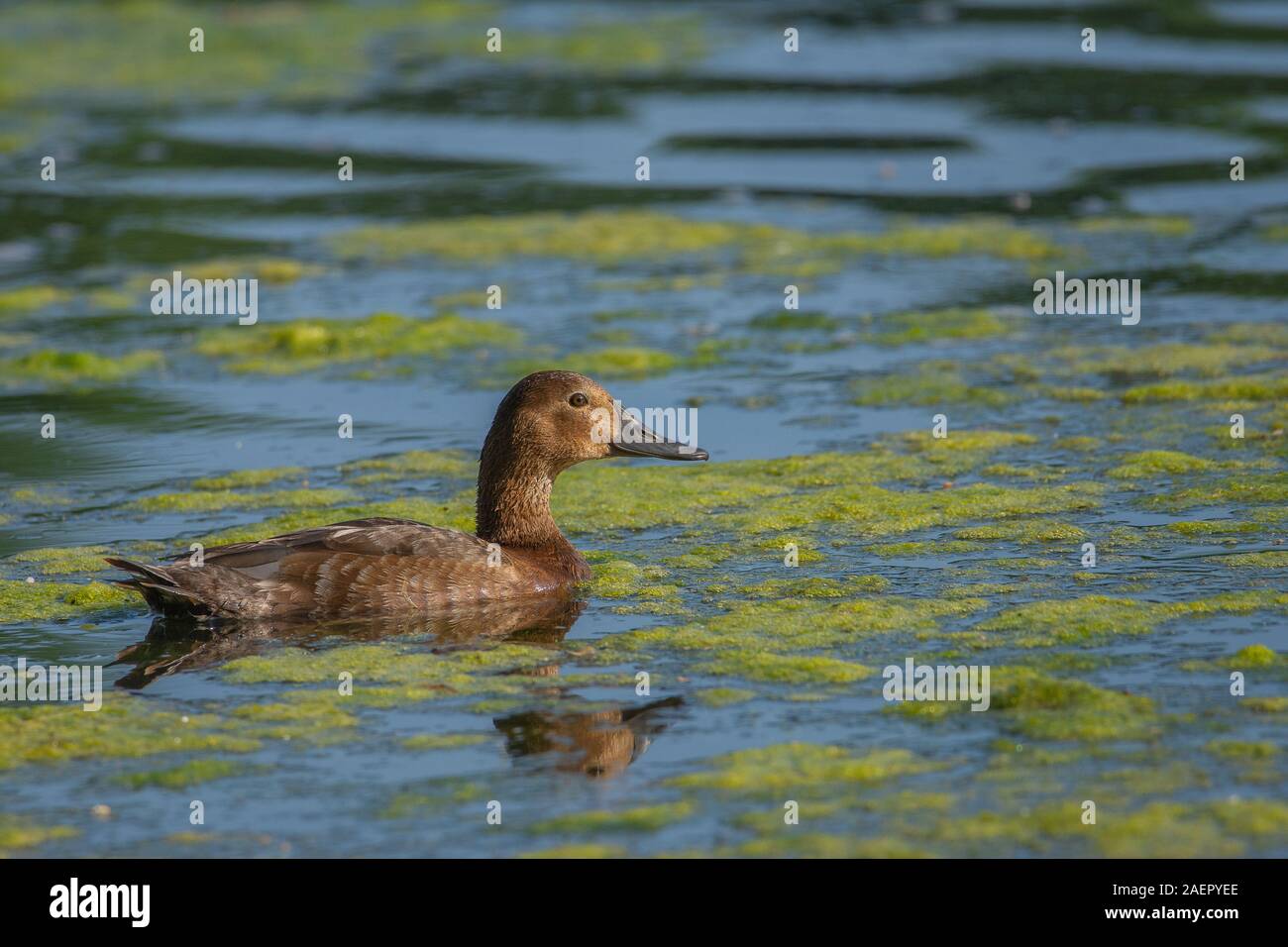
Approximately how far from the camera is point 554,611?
30.1 ft

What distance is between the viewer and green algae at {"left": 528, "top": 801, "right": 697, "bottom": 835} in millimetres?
6602

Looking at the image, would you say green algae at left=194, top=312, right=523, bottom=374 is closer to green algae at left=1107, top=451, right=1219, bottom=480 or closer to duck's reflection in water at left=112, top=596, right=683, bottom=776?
green algae at left=1107, top=451, right=1219, bottom=480

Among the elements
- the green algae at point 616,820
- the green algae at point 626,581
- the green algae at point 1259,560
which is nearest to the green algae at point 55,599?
the green algae at point 626,581

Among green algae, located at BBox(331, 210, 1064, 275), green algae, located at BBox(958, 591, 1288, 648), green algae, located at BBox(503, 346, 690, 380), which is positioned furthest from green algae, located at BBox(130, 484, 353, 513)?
green algae, located at BBox(331, 210, 1064, 275)

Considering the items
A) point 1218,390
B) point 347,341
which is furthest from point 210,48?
point 1218,390

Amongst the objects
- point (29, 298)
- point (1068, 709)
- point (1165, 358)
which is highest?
point (29, 298)

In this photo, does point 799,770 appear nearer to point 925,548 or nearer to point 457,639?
point 457,639

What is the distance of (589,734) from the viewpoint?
743 cm

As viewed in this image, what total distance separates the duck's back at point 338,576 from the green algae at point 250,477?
2.36m

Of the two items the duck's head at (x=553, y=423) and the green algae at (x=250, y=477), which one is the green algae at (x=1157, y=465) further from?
the green algae at (x=250, y=477)

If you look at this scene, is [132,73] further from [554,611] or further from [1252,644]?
[1252,644]

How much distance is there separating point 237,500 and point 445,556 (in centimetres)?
244
